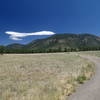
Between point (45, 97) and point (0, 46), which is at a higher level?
point (0, 46)

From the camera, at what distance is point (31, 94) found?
871 centimetres

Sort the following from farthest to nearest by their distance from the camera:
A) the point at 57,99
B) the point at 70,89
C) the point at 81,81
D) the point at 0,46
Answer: the point at 0,46 < the point at 81,81 < the point at 70,89 < the point at 57,99

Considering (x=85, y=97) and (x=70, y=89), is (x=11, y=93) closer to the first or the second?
(x=70, y=89)

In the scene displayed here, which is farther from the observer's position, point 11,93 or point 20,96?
point 11,93

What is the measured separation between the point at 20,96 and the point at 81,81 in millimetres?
5784

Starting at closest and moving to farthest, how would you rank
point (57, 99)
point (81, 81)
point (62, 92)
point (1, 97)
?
1. point (57, 99)
2. point (1, 97)
3. point (62, 92)
4. point (81, 81)

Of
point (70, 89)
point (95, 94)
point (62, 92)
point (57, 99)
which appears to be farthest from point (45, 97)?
point (95, 94)

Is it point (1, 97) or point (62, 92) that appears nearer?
point (1, 97)

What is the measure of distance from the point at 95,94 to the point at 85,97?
0.98 metres

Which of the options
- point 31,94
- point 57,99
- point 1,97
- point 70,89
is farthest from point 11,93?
point 70,89

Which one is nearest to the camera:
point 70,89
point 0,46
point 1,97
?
point 1,97

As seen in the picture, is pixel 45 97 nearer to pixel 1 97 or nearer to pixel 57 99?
pixel 57 99

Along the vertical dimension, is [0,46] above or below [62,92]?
above

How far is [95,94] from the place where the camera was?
8719 mm
